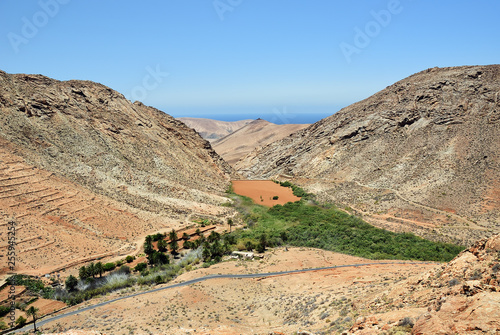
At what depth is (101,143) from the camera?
46.2 metres

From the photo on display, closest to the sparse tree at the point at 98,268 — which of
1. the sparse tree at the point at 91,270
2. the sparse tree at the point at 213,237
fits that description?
the sparse tree at the point at 91,270

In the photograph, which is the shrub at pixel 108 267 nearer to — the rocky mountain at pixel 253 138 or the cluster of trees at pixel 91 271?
the cluster of trees at pixel 91 271

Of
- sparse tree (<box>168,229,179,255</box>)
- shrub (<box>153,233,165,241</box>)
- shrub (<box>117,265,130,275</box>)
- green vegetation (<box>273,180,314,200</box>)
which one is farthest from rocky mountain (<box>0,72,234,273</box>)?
green vegetation (<box>273,180,314,200</box>)

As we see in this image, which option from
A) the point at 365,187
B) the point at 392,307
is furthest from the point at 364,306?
the point at 365,187

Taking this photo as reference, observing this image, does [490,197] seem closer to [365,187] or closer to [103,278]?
[365,187]

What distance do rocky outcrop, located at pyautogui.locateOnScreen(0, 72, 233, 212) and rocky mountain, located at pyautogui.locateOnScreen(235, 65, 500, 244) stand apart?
64.4 ft

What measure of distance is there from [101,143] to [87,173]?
7.30 metres

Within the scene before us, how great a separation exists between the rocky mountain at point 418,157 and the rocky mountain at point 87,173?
62.4ft

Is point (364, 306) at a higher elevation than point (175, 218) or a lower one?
lower

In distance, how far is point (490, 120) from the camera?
165 feet

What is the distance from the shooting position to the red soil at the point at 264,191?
1983 inches

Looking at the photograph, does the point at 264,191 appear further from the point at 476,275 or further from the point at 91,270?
the point at 476,275

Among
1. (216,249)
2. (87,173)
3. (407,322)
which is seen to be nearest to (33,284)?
(216,249)

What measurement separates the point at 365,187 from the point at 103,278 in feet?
127
